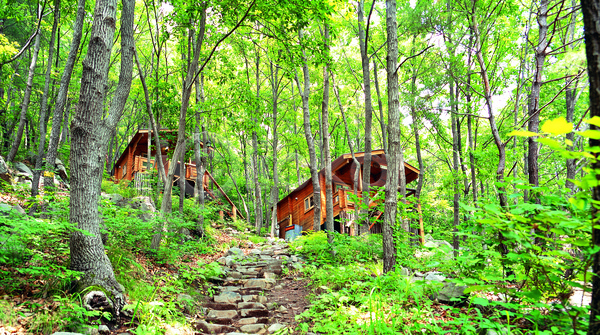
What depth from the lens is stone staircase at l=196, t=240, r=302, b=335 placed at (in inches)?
178

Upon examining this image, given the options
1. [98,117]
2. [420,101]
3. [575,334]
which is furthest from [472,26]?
[98,117]

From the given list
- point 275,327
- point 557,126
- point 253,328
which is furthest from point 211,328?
point 557,126

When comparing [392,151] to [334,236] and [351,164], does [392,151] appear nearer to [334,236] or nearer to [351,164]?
[334,236]

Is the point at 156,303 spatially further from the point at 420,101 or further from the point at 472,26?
the point at 420,101

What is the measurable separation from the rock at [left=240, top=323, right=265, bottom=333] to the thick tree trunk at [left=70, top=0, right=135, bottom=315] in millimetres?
1695

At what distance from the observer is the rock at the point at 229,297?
5.74 m

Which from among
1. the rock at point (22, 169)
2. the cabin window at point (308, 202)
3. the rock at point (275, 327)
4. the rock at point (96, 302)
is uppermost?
the rock at point (22, 169)

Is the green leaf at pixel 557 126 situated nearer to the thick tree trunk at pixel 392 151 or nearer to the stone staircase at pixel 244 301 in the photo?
the stone staircase at pixel 244 301

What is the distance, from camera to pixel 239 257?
388 inches

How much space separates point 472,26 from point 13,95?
23.8 meters

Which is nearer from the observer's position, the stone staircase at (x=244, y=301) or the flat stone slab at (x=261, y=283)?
the stone staircase at (x=244, y=301)

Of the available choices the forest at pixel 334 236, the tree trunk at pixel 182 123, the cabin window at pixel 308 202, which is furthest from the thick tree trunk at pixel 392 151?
the cabin window at pixel 308 202

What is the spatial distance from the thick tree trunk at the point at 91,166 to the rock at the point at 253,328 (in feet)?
5.56

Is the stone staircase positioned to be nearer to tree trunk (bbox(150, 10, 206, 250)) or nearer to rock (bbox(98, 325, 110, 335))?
rock (bbox(98, 325, 110, 335))
